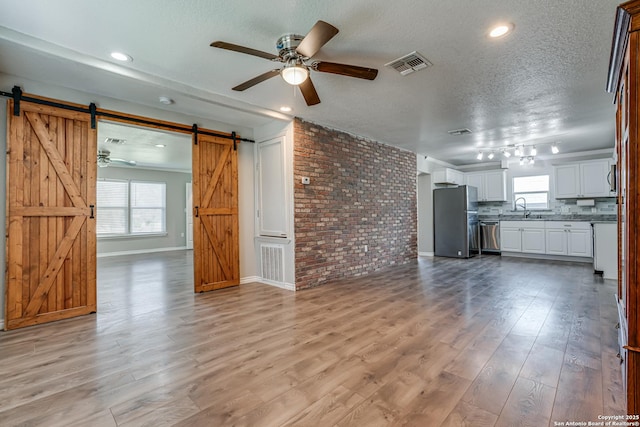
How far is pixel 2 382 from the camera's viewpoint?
6.52 ft

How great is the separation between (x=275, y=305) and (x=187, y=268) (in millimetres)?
3560

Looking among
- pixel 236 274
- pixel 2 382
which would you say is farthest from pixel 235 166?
pixel 2 382

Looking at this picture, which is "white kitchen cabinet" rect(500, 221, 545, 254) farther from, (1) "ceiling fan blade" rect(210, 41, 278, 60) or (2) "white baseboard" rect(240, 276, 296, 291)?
(1) "ceiling fan blade" rect(210, 41, 278, 60)

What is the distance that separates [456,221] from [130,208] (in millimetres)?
9140

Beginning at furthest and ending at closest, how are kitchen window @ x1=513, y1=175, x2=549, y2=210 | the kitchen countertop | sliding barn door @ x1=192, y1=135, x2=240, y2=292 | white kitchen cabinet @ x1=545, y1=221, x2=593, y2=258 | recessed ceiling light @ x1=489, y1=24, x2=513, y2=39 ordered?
kitchen window @ x1=513, y1=175, x2=549, y2=210, the kitchen countertop, white kitchen cabinet @ x1=545, y1=221, x2=593, y2=258, sliding barn door @ x1=192, y1=135, x2=240, y2=292, recessed ceiling light @ x1=489, y1=24, x2=513, y2=39

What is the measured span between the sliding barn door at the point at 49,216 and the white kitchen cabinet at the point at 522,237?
8492mm

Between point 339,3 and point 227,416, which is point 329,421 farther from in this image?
point 339,3

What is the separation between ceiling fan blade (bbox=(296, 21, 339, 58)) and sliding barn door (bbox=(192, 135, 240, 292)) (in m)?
2.73

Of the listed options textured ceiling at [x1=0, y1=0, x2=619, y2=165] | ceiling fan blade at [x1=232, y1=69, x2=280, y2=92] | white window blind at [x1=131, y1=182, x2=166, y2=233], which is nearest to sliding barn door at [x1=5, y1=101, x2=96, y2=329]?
textured ceiling at [x1=0, y1=0, x2=619, y2=165]

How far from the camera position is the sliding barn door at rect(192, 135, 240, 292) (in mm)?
4379

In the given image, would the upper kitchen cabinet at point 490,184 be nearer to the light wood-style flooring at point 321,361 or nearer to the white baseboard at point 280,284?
the light wood-style flooring at point 321,361

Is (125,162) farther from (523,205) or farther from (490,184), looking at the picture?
(523,205)

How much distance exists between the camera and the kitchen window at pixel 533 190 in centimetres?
764

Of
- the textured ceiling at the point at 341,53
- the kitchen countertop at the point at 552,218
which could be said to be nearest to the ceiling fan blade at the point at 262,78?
the textured ceiling at the point at 341,53
